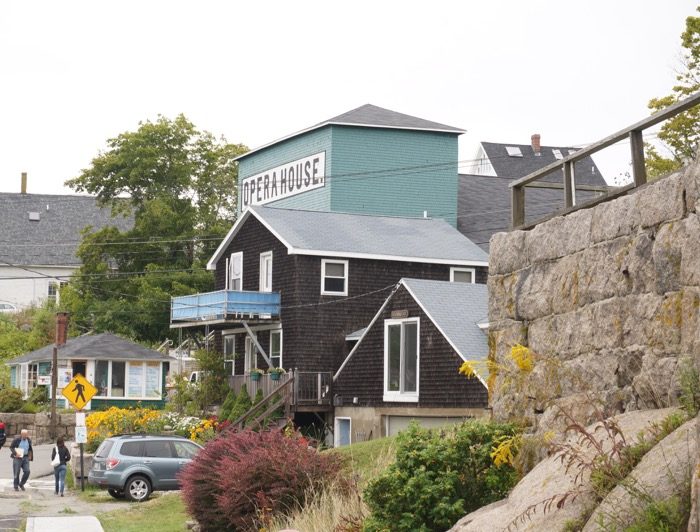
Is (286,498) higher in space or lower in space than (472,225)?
lower

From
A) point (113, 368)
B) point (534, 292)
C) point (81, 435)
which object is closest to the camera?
point (534, 292)

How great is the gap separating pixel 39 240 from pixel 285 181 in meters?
31.7

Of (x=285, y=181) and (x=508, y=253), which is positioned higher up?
(x=285, y=181)

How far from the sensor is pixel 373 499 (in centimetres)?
1264

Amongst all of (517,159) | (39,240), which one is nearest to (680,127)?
(517,159)

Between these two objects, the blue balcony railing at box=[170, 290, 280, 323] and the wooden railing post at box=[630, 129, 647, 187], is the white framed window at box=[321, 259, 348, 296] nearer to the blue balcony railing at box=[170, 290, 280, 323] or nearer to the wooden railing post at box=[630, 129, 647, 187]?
the blue balcony railing at box=[170, 290, 280, 323]

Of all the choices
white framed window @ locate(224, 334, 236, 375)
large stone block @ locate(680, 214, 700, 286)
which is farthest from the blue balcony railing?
large stone block @ locate(680, 214, 700, 286)

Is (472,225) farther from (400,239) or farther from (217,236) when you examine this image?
(217,236)

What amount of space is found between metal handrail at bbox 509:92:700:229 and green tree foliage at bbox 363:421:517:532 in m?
2.44

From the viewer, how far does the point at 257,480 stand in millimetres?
16734

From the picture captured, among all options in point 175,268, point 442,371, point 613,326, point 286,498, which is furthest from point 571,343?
point 175,268

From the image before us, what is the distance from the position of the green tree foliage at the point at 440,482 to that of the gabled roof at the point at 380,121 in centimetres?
3964

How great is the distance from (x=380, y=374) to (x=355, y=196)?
15.1 meters

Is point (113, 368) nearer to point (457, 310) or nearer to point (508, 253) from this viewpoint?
point (457, 310)
